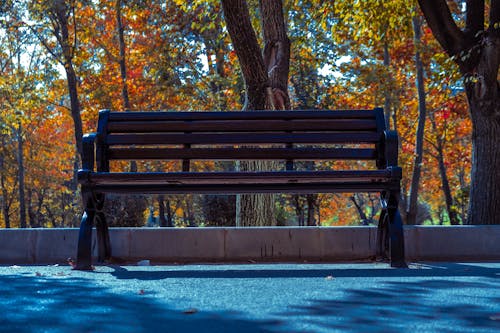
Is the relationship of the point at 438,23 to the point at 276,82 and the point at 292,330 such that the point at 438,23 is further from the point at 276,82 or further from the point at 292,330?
the point at 292,330

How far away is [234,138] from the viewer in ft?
19.3

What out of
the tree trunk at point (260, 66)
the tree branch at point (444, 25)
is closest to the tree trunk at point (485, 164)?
the tree branch at point (444, 25)

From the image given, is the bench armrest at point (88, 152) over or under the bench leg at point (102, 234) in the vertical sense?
over

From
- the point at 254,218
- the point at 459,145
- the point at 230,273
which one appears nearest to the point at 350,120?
the point at 230,273

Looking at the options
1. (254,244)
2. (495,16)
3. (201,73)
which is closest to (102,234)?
(254,244)

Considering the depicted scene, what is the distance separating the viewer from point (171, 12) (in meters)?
22.8

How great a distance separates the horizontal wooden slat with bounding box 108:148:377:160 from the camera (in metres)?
5.75

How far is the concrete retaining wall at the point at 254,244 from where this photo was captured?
19.5 feet

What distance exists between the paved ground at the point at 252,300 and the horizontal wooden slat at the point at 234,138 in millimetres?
1157

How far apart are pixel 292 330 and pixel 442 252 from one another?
3.54m

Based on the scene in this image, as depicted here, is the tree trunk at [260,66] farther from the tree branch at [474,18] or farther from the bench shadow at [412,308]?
the bench shadow at [412,308]

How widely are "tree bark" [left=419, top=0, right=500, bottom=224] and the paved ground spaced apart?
354 cm

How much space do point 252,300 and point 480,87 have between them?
239 inches

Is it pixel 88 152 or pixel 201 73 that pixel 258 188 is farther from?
pixel 201 73
